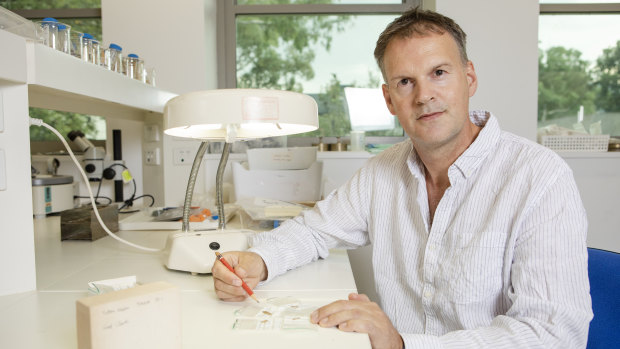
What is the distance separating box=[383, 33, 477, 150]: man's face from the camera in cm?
99

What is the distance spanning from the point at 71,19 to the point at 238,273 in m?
2.53

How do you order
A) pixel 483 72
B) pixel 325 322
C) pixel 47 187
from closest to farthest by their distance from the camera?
pixel 325 322
pixel 47 187
pixel 483 72

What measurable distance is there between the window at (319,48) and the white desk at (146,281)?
1.58 metres

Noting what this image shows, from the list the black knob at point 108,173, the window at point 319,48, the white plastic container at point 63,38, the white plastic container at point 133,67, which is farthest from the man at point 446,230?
the window at point 319,48

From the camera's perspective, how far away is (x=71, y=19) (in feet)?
8.68

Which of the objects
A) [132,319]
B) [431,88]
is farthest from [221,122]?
[431,88]

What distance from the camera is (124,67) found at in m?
1.59

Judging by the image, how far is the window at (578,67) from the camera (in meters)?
2.69

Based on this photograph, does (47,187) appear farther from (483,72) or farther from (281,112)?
(483,72)

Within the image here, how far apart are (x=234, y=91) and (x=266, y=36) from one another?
6.63 feet

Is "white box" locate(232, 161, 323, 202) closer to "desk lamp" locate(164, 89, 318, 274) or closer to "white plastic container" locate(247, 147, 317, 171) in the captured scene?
"white plastic container" locate(247, 147, 317, 171)

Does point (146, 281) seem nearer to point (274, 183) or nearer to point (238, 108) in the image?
point (238, 108)

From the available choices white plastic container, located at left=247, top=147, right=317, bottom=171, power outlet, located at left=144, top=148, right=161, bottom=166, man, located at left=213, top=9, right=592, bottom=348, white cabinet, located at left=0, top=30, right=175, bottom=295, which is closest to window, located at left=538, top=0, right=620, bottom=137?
white plastic container, located at left=247, top=147, right=317, bottom=171

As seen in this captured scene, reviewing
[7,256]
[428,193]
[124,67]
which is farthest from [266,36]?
[7,256]
